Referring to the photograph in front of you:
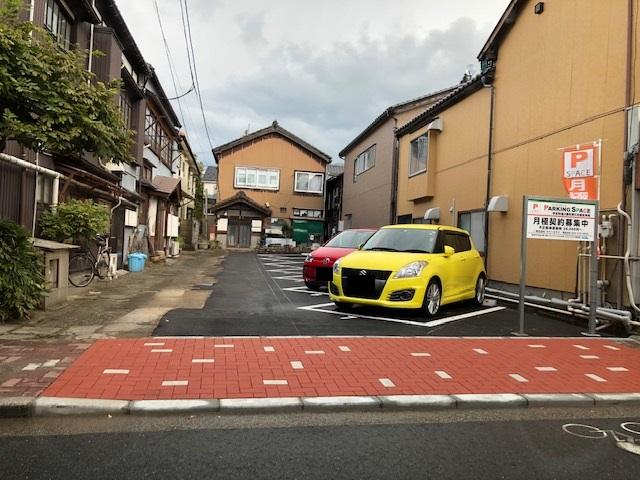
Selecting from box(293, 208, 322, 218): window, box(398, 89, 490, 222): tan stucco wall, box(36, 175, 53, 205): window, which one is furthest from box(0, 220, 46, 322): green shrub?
box(293, 208, 322, 218): window

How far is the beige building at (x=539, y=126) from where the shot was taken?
28.0ft

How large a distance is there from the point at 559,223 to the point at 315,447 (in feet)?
18.9

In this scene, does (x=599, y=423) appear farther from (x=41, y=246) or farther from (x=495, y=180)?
(x=495, y=180)

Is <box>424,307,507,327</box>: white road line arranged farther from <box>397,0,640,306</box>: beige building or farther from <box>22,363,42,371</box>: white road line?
<box>22,363,42,371</box>: white road line

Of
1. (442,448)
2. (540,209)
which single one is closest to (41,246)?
(442,448)

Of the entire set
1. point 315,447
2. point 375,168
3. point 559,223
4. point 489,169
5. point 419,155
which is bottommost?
point 315,447

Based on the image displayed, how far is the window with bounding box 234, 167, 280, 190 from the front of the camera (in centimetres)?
3603

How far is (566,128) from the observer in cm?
1001

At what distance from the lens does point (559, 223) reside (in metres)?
7.83

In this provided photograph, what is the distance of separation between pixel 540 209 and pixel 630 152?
182 centimetres

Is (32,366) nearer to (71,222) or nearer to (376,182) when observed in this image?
(71,222)

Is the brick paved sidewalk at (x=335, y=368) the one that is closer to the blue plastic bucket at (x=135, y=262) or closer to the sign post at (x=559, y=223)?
the sign post at (x=559, y=223)

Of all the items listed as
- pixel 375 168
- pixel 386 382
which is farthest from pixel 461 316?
pixel 375 168

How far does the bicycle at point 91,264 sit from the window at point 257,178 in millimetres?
22541
